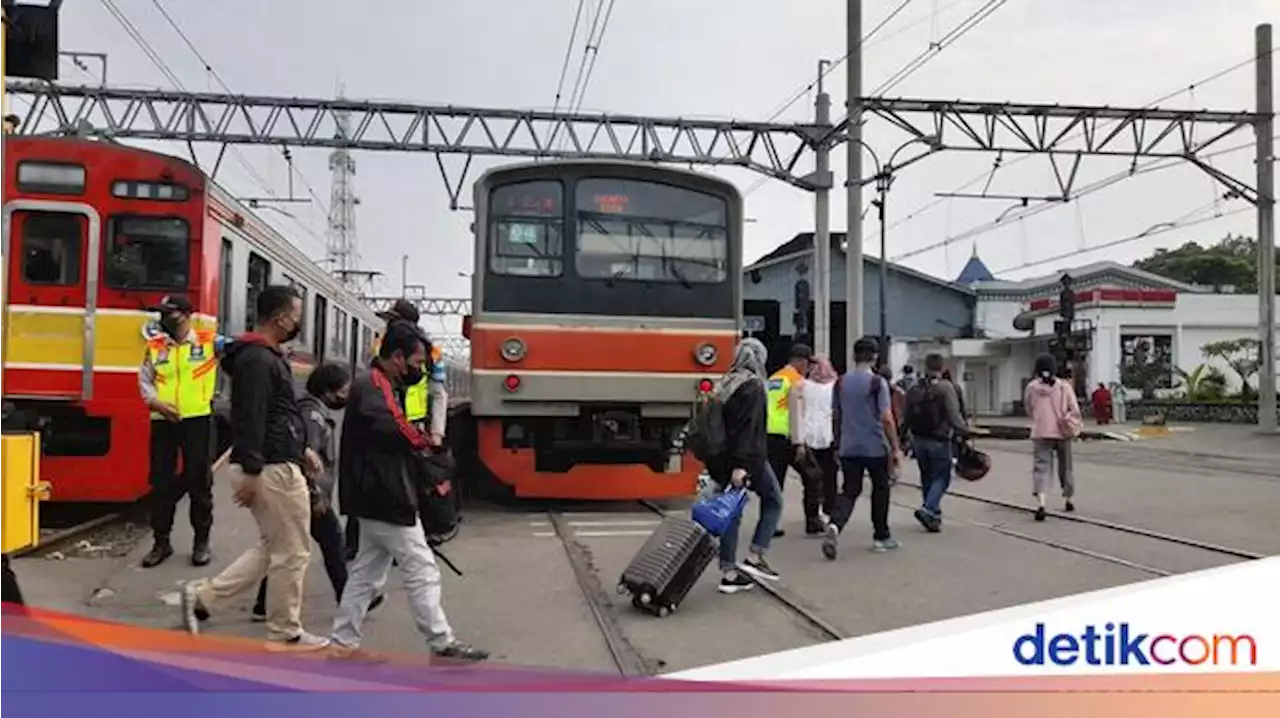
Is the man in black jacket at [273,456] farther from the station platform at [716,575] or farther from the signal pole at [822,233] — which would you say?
the signal pole at [822,233]

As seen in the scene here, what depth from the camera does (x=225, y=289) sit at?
9586mm

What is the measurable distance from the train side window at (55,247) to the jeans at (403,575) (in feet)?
15.5

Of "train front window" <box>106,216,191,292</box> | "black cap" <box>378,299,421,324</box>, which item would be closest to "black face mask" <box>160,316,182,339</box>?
"black cap" <box>378,299,421,324</box>

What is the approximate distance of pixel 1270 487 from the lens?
42.9ft

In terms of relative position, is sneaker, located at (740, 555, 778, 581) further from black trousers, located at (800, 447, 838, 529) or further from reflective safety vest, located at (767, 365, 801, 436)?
black trousers, located at (800, 447, 838, 529)

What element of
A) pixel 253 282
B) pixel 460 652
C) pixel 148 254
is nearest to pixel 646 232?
pixel 253 282

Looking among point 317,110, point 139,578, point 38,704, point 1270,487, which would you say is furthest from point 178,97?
point 38,704

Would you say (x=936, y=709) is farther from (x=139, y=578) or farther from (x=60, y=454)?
(x=60, y=454)

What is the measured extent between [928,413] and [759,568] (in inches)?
116

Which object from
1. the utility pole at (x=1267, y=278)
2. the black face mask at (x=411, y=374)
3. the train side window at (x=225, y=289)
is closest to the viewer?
the black face mask at (x=411, y=374)

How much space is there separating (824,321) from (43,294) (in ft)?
47.2

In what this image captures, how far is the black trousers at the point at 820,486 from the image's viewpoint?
9.64 metres

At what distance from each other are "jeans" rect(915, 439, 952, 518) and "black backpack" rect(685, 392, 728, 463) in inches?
133

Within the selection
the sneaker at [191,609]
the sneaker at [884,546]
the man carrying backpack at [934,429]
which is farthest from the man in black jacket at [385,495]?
the man carrying backpack at [934,429]
